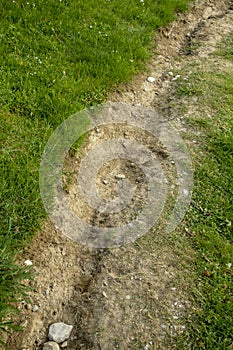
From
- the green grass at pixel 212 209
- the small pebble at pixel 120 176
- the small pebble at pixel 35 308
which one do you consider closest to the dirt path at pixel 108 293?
the small pebble at pixel 35 308

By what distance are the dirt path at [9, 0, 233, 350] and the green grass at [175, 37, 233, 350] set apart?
140 mm

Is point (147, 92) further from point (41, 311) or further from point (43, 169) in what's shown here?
point (41, 311)

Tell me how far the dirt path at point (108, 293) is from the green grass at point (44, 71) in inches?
8.1

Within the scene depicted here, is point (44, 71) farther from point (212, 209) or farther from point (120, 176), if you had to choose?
point (212, 209)

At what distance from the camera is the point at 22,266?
3.37 metres

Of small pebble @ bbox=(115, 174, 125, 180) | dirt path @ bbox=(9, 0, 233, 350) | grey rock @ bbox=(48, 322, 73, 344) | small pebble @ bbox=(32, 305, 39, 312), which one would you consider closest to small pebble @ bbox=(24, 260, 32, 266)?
dirt path @ bbox=(9, 0, 233, 350)

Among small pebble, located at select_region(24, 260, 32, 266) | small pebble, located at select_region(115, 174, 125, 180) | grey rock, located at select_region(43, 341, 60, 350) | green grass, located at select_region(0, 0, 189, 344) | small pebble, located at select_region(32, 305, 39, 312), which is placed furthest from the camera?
small pebble, located at select_region(115, 174, 125, 180)

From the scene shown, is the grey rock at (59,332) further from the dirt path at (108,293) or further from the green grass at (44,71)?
the green grass at (44,71)

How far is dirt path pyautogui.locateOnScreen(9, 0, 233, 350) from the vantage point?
3.03 m

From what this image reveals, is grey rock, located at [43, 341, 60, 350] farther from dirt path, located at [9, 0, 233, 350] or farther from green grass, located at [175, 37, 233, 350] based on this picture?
green grass, located at [175, 37, 233, 350]

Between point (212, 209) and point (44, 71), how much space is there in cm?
249

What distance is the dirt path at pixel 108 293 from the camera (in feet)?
9.93

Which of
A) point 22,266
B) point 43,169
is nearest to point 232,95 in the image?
point 43,169

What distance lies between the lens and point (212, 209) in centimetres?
387
